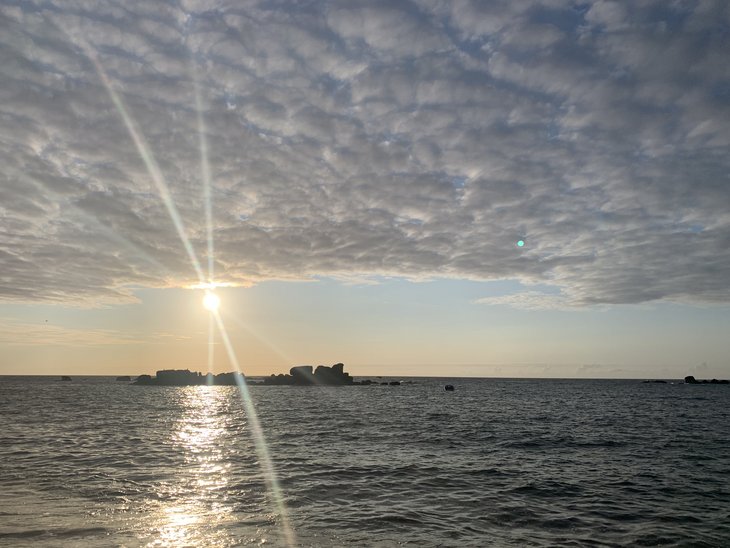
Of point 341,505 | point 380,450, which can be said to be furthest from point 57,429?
point 341,505

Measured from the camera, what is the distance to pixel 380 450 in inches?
1310

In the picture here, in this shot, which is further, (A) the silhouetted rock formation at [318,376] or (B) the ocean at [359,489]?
(A) the silhouetted rock formation at [318,376]

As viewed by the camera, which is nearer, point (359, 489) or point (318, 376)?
point (359, 489)

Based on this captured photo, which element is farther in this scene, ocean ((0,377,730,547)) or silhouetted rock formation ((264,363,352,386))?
silhouetted rock formation ((264,363,352,386))

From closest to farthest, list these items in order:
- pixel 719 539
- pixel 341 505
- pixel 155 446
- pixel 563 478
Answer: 1. pixel 719 539
2. pixel 341 505
3. pixel 563 478
4. pixel 155 446

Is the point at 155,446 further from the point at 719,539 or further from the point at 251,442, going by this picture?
the point at 719,539

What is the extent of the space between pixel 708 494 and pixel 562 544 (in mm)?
12185

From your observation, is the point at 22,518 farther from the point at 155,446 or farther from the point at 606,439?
the point at 606,439

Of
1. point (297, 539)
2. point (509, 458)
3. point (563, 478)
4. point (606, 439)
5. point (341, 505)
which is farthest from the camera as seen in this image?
point (606, 439)

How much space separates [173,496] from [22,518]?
5.33m

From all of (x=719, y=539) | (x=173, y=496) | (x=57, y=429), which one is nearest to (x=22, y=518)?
(x=173, y=496)

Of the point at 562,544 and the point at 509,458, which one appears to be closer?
the point at 562,544

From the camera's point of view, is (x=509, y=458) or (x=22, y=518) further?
(x=509, y=458)

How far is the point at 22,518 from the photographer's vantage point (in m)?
16.6
